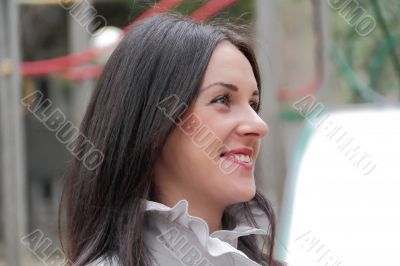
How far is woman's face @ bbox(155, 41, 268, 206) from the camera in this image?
1.67 metres

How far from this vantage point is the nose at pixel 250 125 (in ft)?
5.51

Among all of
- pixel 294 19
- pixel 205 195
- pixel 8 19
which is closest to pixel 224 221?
pixel 205 195

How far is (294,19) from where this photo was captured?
8000mm

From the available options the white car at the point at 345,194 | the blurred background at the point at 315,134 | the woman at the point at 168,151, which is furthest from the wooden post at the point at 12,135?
the woman at the point at 168,151

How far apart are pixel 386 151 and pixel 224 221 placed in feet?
4.69

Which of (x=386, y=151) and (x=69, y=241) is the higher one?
(x=386, y=151)

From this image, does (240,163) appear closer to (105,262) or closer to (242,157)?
(242,157)

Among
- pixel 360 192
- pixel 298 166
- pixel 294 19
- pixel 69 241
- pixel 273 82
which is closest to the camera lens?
pixel 69 241

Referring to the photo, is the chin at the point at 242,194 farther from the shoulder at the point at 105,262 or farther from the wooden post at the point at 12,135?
the wooden post at the point at 12,135

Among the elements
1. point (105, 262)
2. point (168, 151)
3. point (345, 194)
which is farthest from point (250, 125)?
point (345, 194)

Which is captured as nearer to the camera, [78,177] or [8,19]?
[78,177]

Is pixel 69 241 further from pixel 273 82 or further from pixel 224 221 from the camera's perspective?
pixel 273 82

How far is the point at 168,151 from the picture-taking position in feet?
5.66

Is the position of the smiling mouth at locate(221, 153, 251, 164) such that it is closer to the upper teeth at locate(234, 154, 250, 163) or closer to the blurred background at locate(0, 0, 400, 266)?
the upper teeth at locate(234, 154, 250, 163)
